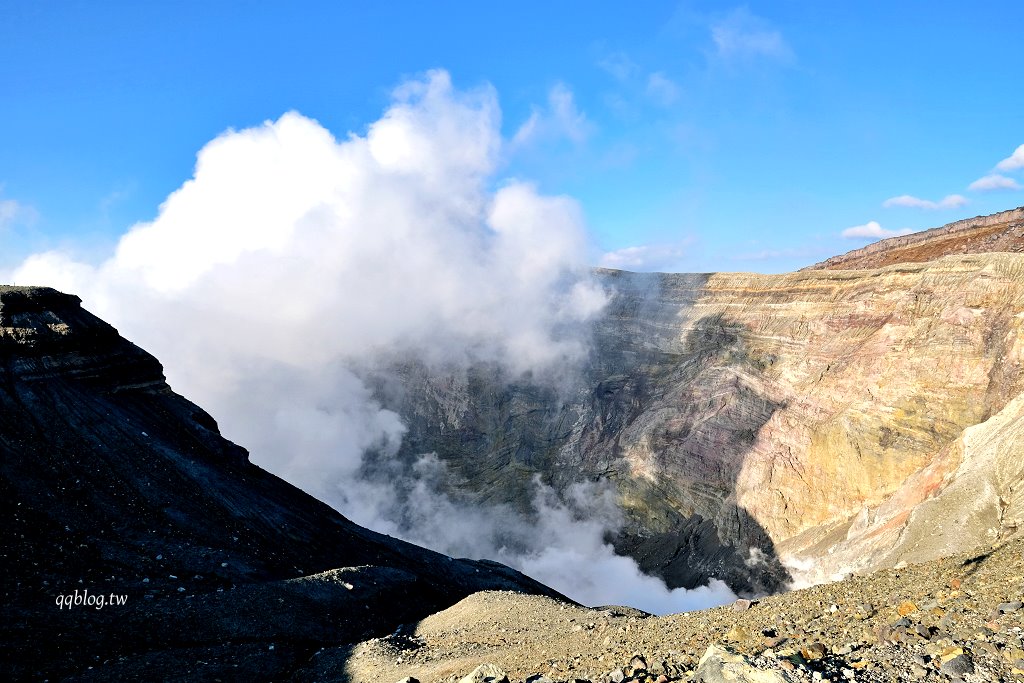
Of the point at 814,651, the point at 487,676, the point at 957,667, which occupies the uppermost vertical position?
the point at 487,676

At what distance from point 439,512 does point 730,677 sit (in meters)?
64.7

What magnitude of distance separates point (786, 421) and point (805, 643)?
44895mm

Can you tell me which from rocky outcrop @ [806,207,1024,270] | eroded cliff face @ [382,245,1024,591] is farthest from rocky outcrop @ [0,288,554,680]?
rocky outcrop @ [806,207,1024,270]

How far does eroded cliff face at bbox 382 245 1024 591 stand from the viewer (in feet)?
119

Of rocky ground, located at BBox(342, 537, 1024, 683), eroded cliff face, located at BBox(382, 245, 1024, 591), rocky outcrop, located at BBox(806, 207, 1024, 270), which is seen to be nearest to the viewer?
rocky ground, located at BBox(342, 537, 1024, 683)

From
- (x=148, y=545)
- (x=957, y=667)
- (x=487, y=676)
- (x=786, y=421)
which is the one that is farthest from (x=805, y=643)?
(x=786, y=421)

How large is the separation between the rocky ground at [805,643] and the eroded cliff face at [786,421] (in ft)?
56.3

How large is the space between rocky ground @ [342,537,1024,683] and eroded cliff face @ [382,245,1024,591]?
56.3ft

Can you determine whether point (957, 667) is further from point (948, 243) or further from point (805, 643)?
point (948, 243)

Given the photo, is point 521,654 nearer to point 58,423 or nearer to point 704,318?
point 58,423

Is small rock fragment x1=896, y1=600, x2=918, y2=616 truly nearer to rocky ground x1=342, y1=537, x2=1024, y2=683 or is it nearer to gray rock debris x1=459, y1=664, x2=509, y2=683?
rocky ground x1=342, y1=537, x2=1024, y2=683

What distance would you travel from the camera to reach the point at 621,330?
7206 centimetres

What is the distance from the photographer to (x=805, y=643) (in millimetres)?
9391
